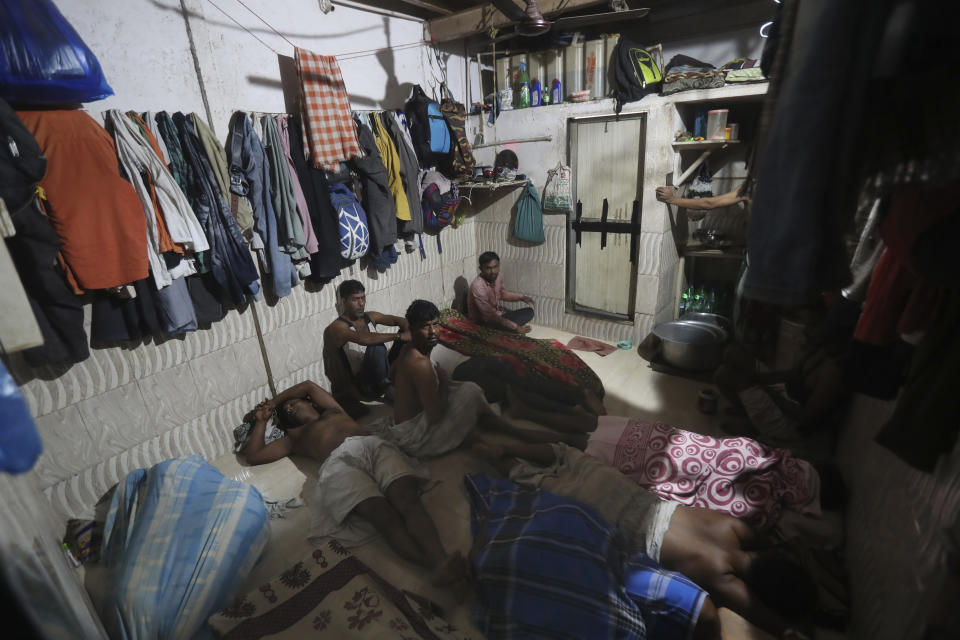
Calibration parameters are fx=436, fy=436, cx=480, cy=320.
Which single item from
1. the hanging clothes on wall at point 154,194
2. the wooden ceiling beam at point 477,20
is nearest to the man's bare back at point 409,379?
the hanging clothes on wall at point 154,194

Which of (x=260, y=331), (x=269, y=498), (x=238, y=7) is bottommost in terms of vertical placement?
(x=269, y=498)

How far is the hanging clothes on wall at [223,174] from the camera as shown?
2451 mm

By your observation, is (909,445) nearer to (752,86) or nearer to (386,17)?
(752,86)

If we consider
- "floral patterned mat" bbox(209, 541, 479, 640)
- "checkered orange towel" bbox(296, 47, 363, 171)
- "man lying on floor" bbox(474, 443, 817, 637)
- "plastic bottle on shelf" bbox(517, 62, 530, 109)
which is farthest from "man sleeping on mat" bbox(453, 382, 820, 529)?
"plastic bottle on shelf" bbox(517, 62, 530, 109)

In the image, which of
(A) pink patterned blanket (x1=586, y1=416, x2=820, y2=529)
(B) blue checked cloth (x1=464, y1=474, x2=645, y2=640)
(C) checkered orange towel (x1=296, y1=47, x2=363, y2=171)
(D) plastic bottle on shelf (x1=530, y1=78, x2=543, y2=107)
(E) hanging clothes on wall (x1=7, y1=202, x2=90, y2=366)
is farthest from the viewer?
(D) plastic bottle on shelf (x1=530, y1=78, x2=543, y2=107)

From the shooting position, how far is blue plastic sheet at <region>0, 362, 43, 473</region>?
48cm

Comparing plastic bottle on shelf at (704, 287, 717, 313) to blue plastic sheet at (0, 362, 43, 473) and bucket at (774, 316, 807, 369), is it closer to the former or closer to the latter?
bucket at (774, 316, 807, 369)

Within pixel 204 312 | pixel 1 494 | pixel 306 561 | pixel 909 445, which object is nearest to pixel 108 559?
pixel 306 561

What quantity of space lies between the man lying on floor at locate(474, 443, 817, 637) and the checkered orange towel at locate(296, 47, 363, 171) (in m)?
2.32

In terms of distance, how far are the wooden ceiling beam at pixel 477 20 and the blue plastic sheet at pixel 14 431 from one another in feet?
11.9

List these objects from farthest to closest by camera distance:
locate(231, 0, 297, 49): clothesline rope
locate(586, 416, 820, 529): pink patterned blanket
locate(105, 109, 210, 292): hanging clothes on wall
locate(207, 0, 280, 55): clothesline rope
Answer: locate(231, 0, 297, 49): clothesline rope → locate(207, 0, 280, 55): clothesline rope → locate(105, 109, 210, 292): hanging clothes on wall → locate(586, 416, 820, 529): pink patterned blanket

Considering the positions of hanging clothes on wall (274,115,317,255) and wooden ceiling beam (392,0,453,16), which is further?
wooden ceiling beam (392,0,453,16)

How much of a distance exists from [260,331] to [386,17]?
8.83ft

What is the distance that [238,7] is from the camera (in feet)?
8.68
